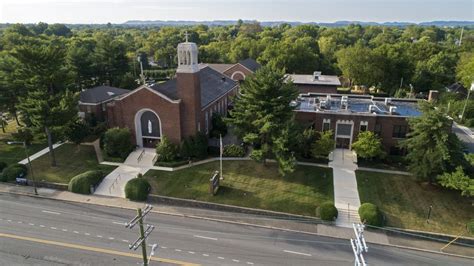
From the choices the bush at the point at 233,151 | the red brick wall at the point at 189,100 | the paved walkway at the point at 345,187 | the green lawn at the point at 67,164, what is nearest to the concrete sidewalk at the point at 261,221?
the paved walkway at the point at 345,187

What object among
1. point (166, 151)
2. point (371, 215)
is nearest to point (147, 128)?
point (166, 151)

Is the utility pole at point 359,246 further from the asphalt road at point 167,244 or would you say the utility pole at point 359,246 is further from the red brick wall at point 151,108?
the red brick wall at point 151,108

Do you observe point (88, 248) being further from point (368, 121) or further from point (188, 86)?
point (368, 121)

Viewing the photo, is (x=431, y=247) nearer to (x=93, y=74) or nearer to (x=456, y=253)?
(x=456, y=253)

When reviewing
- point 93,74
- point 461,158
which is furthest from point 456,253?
point 93,74

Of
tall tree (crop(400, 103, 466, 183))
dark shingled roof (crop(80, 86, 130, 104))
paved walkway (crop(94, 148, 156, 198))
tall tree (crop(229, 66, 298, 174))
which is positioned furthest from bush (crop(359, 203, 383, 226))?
dark shingled roof (crop(80, 86, 130, 104))

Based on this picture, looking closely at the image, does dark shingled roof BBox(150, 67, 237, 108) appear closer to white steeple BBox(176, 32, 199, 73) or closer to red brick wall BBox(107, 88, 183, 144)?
red brick wall BBox(107, 88, 183, 144)
